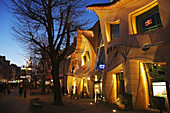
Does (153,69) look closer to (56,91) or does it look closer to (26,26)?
(56,91)

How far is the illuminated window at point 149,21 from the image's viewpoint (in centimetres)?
1192

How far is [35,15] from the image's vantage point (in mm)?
13516

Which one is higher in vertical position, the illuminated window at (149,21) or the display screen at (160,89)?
the illuminated window at (149,21)

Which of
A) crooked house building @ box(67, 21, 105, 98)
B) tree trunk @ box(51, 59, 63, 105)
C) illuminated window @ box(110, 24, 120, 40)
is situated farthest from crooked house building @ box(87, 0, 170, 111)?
crooked house building @ box(67, 21, 105, 98)

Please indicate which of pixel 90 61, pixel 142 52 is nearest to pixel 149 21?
pixel 142 52

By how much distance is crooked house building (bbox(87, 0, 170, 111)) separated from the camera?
10.7 meters

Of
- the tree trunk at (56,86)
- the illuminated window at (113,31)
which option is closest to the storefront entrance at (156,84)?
the illuminated window at (113,31)

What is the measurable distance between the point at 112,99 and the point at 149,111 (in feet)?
17.2

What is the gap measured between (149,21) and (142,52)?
297 centimetres

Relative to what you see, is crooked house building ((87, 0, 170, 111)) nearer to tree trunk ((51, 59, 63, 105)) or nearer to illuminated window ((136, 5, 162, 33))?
illuminated window ((136, 5, 162, 33))

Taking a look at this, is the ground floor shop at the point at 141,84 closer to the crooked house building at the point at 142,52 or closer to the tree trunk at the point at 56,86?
the crooked house building at the point at 142,52

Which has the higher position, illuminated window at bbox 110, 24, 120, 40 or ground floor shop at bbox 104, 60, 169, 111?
illuminated window at bbox 110, 24, 120, 40

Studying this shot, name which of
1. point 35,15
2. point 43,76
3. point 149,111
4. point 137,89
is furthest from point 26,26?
point 43,76

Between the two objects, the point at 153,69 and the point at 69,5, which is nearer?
the point at 153,69
